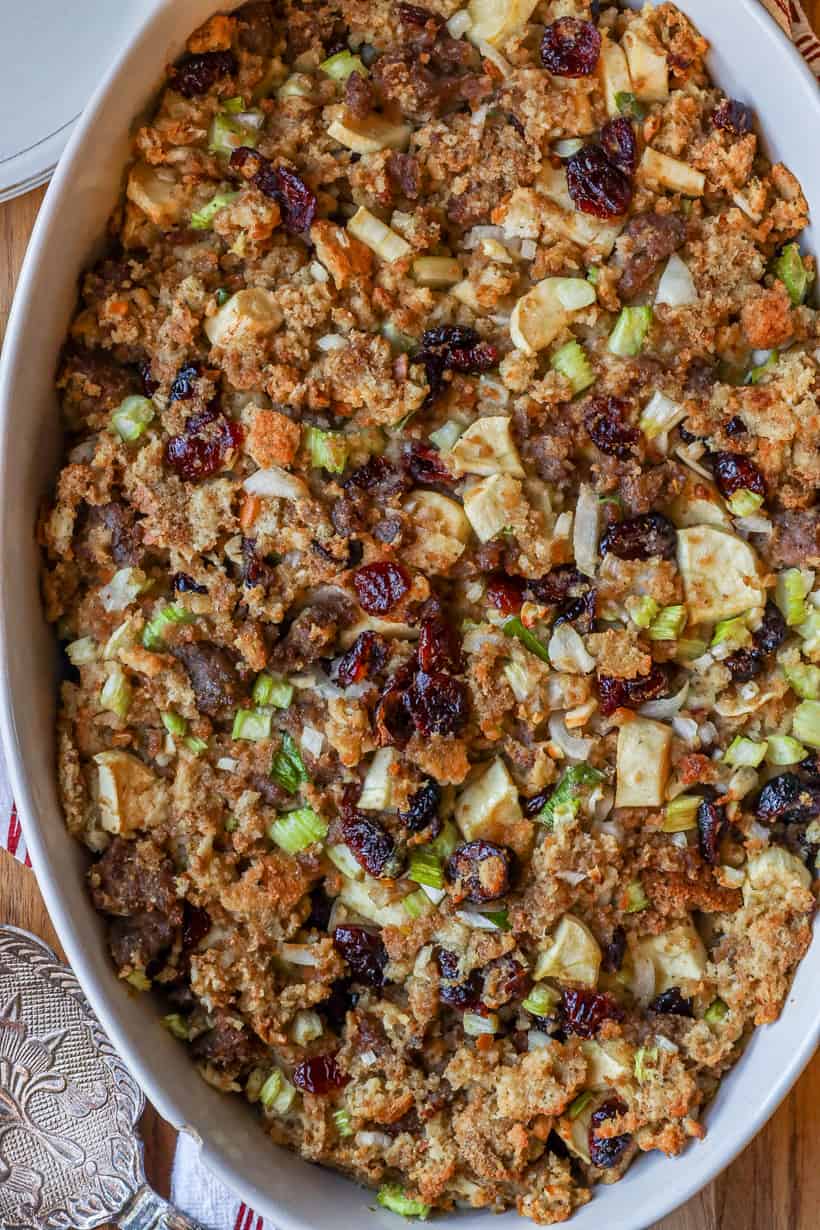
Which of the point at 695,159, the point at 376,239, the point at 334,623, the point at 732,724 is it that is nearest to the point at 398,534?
the point at 334,623

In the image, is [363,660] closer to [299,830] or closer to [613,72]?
[299,830]

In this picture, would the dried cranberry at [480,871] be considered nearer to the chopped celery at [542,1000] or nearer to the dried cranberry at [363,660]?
the chopped celery at [542,1000]

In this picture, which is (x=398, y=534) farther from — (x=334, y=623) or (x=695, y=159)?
(x=695, y=159)

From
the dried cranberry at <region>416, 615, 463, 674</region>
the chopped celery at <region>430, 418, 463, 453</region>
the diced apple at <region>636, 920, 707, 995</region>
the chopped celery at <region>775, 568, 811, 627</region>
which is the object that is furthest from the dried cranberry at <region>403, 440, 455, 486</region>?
the diced apple at <region>636, 920, 707, 995</region>

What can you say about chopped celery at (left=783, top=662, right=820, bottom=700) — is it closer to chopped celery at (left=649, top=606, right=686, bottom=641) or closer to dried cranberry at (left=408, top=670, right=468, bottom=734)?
chopped celery at (left=649, top=606, right=686, bottom=641)

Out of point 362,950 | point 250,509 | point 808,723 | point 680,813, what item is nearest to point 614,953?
point 680,813

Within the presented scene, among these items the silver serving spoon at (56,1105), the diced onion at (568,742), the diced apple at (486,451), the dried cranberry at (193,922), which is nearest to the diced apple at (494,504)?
the diced apple at (486,451)
